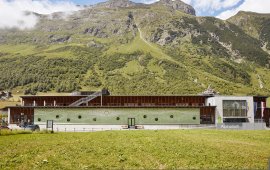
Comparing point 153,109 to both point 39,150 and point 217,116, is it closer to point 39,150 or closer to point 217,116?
point 217,116

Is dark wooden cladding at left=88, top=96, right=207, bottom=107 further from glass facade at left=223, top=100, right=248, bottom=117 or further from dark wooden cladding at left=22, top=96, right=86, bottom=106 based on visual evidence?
glass facade at left=223, top=100, right=248, bottom=117

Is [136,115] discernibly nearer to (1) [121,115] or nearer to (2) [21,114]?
(1) [121,115]

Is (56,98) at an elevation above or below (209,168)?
above

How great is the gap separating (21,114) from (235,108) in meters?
52.5

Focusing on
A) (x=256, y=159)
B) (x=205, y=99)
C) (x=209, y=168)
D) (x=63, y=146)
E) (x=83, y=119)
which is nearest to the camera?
(x=209, y=168)

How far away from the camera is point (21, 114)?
8950 centimetres

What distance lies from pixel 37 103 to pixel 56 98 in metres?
5.84

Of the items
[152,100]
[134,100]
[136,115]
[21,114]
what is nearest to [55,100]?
[21,114]

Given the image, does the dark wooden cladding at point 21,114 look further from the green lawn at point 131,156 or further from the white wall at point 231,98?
the green lawn at point 131,156

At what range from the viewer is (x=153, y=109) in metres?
86.4

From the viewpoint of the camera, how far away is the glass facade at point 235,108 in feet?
292

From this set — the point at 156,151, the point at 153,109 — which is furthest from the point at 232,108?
the point at 156,151

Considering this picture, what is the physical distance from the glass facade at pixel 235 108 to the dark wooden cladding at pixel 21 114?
4718 cm

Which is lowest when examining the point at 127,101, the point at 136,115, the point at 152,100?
the point at 136,115
